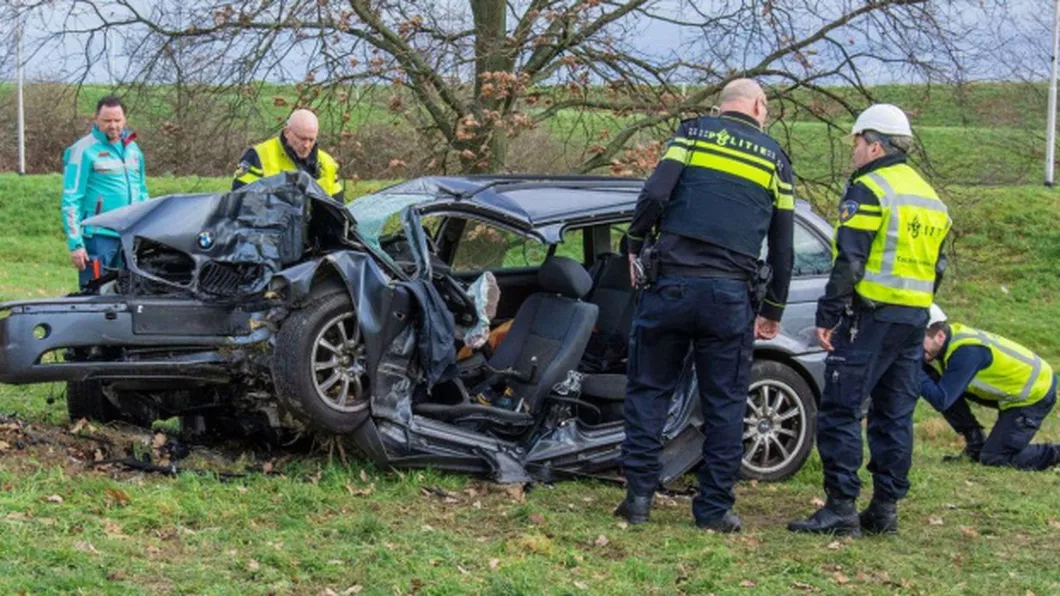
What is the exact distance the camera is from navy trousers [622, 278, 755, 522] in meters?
5.63

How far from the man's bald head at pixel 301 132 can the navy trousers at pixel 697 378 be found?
9.92 ft

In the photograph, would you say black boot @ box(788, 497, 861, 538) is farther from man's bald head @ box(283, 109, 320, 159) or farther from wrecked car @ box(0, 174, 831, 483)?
man's bald head @ box(283, 109, 320, 159)

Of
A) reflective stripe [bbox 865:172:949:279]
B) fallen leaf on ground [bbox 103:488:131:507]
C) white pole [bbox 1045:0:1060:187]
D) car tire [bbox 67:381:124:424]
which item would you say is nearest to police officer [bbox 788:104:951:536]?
reflective stripe [bbox 865:172:949:279]

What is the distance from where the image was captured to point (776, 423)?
6.84 meters

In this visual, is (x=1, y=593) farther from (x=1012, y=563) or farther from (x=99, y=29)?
(x=99, y=29)

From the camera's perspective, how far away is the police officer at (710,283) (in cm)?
556

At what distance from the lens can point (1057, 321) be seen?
1941 centimetres

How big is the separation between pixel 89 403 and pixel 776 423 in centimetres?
367

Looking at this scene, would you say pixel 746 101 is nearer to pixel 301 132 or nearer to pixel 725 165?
pixel 725 165

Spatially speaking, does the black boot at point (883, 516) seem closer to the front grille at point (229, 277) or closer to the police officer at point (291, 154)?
the front grille at point (229, 277)

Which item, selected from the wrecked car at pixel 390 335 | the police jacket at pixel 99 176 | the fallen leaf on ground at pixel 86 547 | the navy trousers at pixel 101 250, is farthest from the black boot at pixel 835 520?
the police jacket at pixel 99 176

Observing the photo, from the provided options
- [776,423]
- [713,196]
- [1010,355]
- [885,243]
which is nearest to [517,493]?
[776,423]

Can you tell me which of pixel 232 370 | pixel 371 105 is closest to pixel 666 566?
pixel 232 370

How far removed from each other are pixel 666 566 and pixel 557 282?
2102 mm
